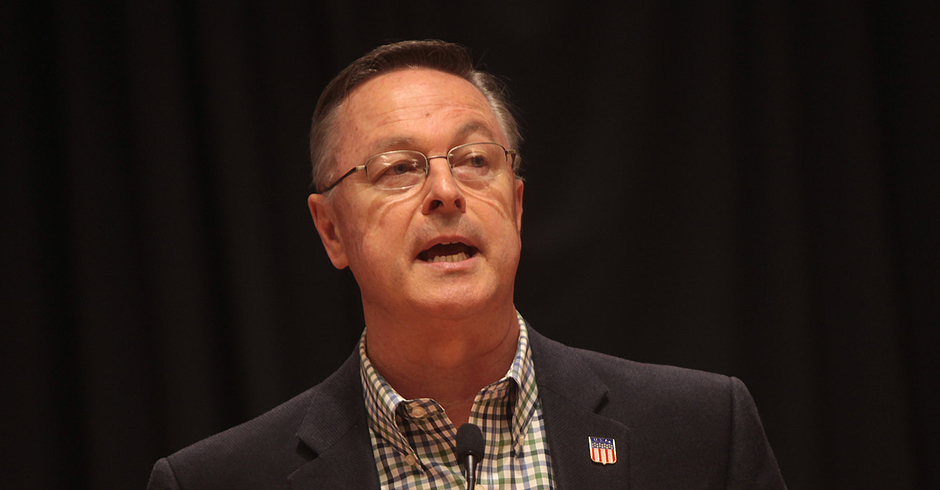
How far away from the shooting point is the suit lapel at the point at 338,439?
183cm

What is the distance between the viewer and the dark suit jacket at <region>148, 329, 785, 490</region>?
1810 millimetres

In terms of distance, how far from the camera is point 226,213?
2.57 metres

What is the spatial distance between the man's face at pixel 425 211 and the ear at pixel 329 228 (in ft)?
0.07

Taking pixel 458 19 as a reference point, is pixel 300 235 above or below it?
below

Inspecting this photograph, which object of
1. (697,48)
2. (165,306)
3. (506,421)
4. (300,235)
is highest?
(697,48)

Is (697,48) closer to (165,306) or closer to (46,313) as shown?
(165,306)

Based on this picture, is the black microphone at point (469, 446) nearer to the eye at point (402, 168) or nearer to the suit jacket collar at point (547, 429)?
the suit jacket collar at point (547, 429)

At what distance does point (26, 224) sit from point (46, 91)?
0.46 metres

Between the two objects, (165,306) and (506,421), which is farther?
(165,306)

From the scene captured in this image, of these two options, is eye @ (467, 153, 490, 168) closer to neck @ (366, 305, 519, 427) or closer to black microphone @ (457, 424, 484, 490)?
neck @ (366, 305, 519, 427)

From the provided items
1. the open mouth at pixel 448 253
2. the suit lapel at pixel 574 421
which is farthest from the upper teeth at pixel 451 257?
the suit lapel at pixel 574 421

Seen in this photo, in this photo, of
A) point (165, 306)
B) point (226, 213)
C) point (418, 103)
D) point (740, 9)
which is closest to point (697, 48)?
point (740, 9)

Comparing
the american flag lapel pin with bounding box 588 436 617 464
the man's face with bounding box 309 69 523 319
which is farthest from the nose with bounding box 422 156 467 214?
the american flag lapel pin with bounding box 588 436 617 464

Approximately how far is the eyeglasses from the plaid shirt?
1.66 ft
